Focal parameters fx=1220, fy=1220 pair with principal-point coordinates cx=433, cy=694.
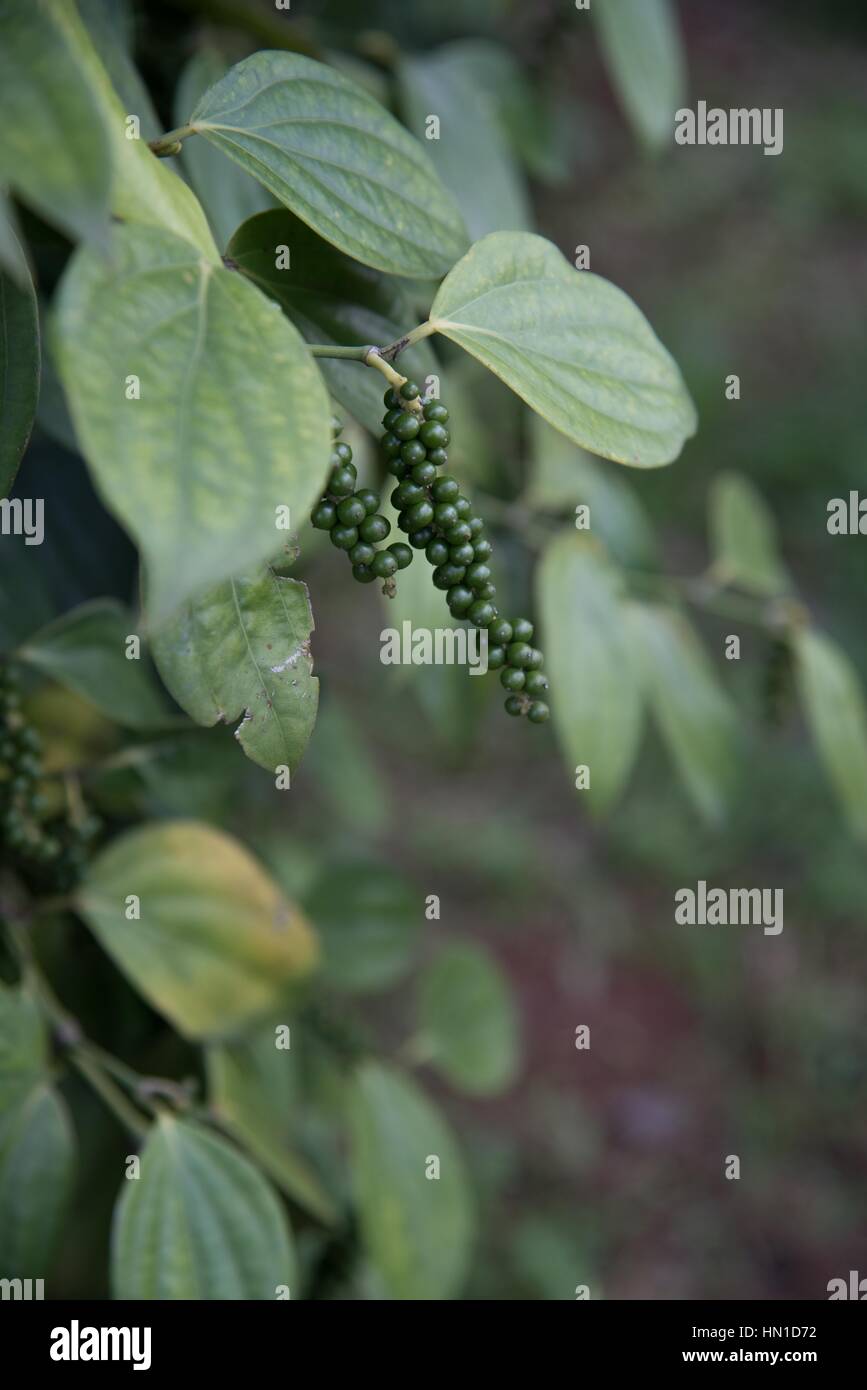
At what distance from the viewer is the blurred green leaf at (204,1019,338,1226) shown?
726 mm

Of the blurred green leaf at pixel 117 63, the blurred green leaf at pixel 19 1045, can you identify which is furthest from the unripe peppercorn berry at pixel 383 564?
the blurred green leaf at pixel 19 1045

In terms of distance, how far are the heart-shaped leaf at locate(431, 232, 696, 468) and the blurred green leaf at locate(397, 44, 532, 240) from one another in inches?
14.3

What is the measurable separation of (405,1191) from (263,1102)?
0.48ft

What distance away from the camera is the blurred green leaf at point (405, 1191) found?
84 cm

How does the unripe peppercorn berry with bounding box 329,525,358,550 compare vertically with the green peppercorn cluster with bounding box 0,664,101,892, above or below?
above

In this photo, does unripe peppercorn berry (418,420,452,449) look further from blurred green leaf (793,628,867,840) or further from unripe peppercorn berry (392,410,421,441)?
blurred green leaf (793,628,867,840)

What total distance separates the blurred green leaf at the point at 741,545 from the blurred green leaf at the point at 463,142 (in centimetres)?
32

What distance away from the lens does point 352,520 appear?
44cm

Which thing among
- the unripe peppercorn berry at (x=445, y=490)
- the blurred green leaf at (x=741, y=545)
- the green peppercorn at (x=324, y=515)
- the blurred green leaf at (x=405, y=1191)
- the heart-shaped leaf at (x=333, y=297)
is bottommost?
the blurred green leaf at (x=405, y=1191)

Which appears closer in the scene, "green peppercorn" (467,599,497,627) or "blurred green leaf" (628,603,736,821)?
"green peppercorn" (467,599,497,627)

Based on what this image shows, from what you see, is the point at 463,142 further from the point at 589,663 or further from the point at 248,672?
the point at 248,672

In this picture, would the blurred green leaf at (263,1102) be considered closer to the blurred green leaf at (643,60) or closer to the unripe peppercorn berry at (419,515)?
the unripe peppercorn berry at (419,515)

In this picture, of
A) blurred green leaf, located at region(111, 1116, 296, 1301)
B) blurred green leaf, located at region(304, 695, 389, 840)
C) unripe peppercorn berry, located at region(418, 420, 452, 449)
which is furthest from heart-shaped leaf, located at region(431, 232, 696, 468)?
blurred green leaf, located at region(304, 695, 389, 840)
